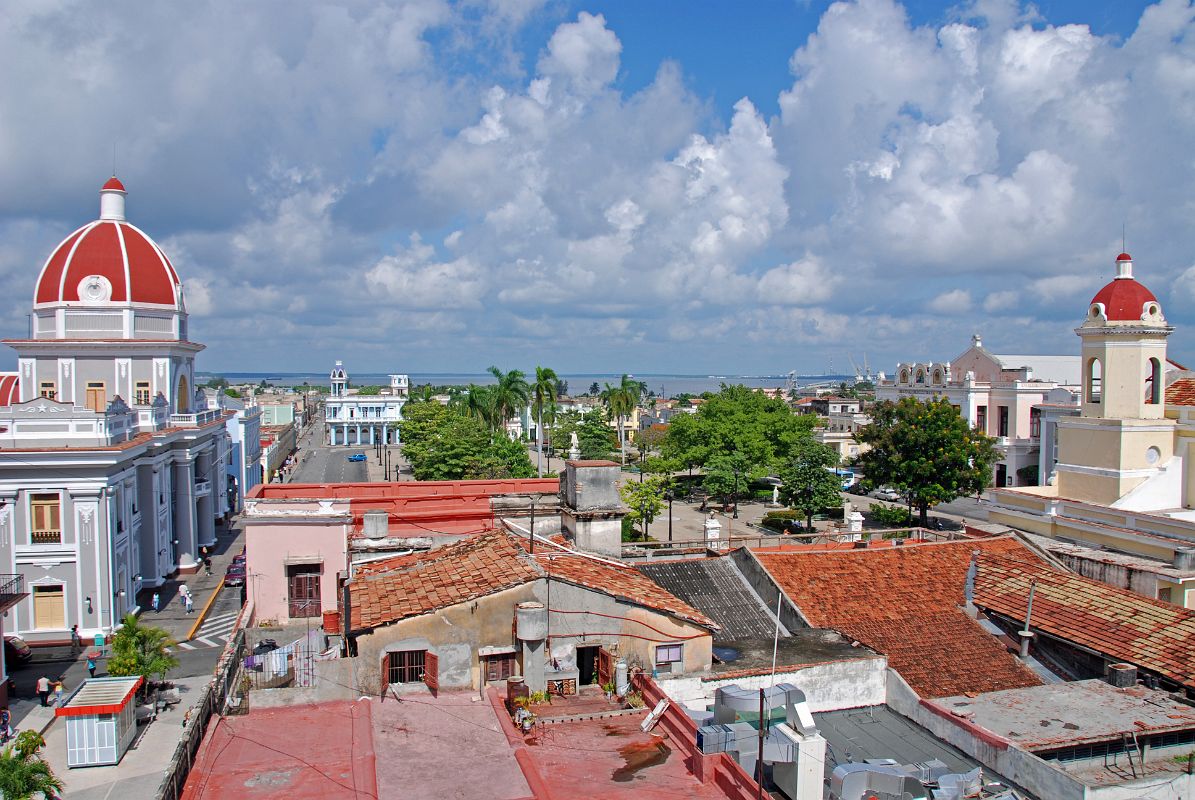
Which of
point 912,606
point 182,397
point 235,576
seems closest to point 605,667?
point 912,606

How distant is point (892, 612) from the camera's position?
17.8m

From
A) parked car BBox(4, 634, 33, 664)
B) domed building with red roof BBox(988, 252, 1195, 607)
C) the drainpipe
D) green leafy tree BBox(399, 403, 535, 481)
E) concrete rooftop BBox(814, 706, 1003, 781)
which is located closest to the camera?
concrete rooftop BBox(814, 706, 1003, 781)

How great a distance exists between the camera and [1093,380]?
26.1m

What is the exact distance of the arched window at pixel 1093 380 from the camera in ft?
84.7

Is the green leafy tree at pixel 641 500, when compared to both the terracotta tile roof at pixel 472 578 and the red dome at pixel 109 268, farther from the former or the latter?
the terracotta tile roof at pixel 472 578

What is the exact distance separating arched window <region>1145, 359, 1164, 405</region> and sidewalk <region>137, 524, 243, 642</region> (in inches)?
1246

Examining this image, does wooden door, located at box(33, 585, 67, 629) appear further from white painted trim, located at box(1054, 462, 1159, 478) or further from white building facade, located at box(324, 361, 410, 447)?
white building facade, located at box(324, 361, 410, 447)

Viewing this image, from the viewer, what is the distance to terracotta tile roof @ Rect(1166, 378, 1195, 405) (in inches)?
1008

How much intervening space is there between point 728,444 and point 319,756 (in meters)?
43.4

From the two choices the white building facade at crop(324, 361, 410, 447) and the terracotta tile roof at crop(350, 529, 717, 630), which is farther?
the white building facade at crop(324, 361, 410, 447)

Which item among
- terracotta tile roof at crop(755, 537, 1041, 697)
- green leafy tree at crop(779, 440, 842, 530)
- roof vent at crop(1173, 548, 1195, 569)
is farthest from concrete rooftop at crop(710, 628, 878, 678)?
green leafy tree at crop(779, 440, 842, 530)

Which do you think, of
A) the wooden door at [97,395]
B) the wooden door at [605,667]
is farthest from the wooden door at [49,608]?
the wooden door at [605,667]

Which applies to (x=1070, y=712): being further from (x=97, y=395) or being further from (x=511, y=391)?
(x=511, y=391)

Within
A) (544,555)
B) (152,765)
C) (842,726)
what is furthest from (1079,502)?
(152,765)
